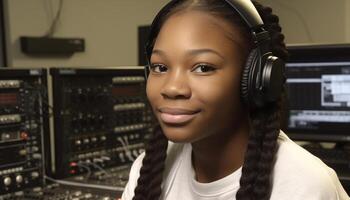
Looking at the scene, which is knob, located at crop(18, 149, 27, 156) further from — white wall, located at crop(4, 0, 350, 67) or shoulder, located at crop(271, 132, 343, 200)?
white wall, located at crop(4, 0, 350, 67)

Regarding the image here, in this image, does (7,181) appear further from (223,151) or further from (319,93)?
(319,93)

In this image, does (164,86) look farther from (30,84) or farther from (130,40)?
(130,40)

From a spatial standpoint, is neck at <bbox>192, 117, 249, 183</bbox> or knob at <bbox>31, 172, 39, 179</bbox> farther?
knob at <bbox>31, 172, 39, 179</bbox>

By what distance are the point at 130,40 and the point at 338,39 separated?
154cm

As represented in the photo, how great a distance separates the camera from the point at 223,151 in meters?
0.77

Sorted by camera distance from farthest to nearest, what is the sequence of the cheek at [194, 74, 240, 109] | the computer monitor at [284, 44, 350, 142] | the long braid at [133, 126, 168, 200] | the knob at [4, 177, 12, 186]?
the computer monitor at [284, 44, 350, 142] → the knob at [4, 177, 12, 186] → the long braid at [133, 126, 168, 200] → the cheek at [194, 74, 240, 109]

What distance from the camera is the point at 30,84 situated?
4.52 ft

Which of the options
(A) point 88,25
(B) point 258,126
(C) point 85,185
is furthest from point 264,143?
(A) point 88,25

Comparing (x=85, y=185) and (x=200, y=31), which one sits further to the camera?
(x=85, y=185)

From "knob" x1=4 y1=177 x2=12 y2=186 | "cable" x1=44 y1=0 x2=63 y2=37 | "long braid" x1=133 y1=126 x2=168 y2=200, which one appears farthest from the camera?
"cable" x1=44 y1=0 x2=63 y2=37

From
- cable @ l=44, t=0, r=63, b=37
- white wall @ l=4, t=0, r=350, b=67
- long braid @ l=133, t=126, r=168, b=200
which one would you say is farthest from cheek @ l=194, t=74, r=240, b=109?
cable @ l=44, t=0, r=63, b=37

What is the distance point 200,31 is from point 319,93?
3.66 feet

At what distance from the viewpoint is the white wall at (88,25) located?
2.50 metres

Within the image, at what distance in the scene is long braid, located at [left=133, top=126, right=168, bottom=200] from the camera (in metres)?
0.87
